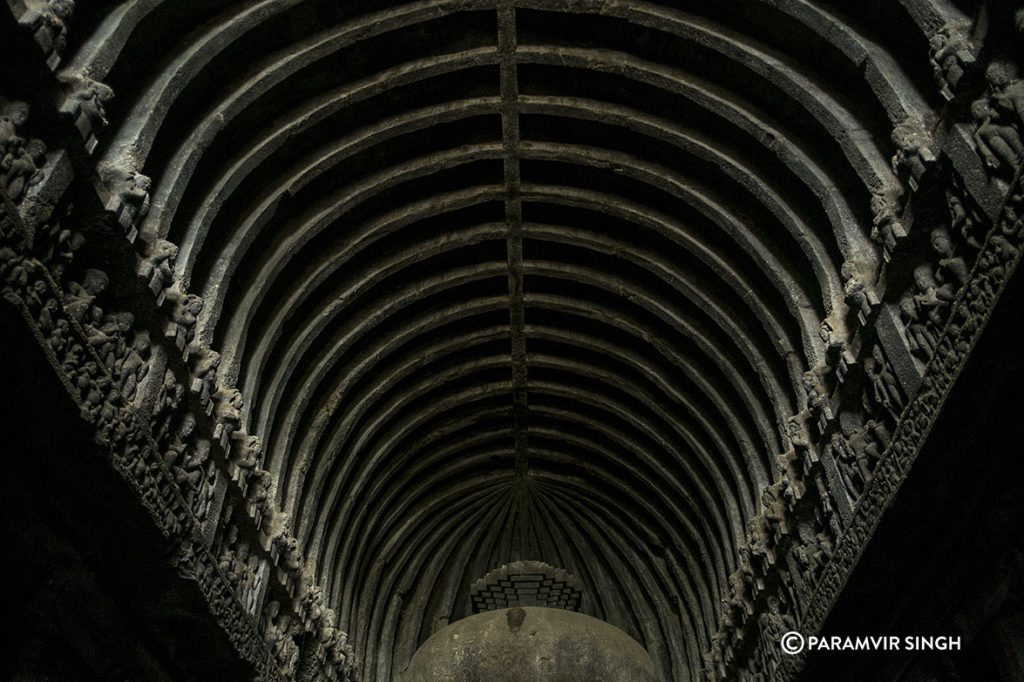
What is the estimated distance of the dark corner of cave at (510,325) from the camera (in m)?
6.65

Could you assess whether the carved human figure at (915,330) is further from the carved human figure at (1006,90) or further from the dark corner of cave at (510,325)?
the carved human figure at (1006,90)

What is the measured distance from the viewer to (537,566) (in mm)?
13453

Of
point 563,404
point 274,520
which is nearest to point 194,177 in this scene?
point 274,520

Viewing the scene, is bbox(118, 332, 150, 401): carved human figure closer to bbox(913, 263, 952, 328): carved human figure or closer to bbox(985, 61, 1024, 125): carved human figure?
bbox(913, 263, 952, 328): carved human figure

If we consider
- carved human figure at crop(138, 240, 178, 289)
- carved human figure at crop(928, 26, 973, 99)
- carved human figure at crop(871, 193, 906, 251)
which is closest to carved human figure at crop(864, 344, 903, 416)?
carved human figure at crop(871, 193, 906, 251)

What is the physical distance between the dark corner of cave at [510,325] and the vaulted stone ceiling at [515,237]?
5 centimetres

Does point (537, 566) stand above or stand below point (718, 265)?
below

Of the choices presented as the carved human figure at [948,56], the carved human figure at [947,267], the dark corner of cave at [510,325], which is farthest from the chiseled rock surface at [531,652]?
the carved human figure at [948,56]

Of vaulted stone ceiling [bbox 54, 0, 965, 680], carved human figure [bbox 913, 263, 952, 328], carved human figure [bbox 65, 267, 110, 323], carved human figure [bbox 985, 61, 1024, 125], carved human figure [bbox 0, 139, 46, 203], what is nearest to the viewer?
carved human figure [bbox 0, 139, 46, 203]

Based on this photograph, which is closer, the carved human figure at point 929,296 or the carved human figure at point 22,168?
the carved human figure at point 22,168

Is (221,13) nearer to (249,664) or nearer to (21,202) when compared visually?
(21,202)

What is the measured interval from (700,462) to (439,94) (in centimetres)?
633

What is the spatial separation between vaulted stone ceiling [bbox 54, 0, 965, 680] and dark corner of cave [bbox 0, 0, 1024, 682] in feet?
0.15

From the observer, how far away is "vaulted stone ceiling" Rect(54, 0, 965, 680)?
28.0ft
